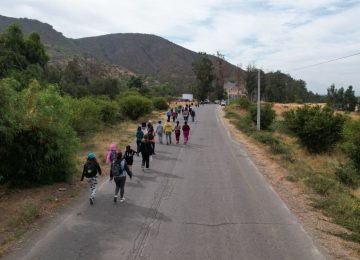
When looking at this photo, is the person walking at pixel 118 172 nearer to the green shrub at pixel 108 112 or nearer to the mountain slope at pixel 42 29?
the green shrub at pixel 108 112

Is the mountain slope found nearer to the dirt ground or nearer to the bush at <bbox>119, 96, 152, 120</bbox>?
the bush at <bbox>119, 96, 152, 120</bbox>

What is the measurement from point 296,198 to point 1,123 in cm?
851

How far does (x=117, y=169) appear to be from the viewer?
1115cm

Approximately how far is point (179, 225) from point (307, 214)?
354 centimetres

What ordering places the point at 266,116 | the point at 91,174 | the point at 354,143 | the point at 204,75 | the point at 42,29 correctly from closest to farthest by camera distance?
the point at 91,174, the point at 354,143, the point at 266,116, the point at 204,75, the point at 42,29

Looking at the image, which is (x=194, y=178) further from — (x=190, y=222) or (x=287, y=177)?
(x=190, y=222)

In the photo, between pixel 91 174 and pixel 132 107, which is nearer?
pixel 91 174

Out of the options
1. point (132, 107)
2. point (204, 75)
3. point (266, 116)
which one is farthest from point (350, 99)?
point (132, 107)

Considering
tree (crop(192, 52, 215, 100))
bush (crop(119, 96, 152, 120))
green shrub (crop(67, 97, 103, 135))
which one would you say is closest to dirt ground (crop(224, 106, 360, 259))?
green shrub (crop(67, 97, 103, 135))

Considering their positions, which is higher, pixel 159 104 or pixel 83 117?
pixel 83 117

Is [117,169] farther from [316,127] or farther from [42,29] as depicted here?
[42,29]

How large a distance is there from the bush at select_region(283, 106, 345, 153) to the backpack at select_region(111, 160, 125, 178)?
1932cm

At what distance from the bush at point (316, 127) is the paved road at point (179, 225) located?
14.3 m

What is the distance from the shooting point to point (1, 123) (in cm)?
1059
